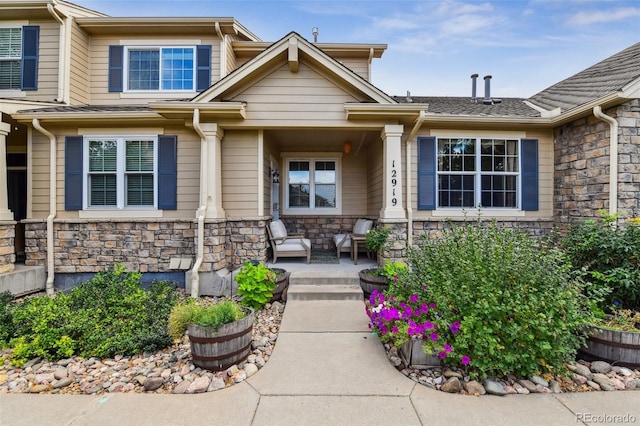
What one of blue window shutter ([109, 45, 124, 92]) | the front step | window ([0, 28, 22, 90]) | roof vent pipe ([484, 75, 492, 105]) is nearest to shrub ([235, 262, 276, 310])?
the front step

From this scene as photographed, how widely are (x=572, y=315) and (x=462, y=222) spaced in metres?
3.39

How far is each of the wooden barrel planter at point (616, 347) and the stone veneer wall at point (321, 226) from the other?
5304 millimetres

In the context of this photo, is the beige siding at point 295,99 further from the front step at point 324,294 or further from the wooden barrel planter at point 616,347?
the wooden barrel planter at point 616,347

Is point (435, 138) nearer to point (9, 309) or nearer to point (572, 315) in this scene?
point (572, 315)

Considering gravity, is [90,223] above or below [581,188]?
below

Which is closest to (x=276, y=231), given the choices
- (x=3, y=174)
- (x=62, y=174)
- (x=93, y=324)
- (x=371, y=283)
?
(x=371, y=283)

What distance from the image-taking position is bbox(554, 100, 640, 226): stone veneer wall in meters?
4.86

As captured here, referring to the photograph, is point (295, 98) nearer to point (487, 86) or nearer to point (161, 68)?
point (161, 68)

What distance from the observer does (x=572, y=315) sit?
8.67 ft

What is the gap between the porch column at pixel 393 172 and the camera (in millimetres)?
5328

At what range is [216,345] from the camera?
2.83 metres

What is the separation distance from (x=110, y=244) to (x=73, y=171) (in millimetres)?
1616

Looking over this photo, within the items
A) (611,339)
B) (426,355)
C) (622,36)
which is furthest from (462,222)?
(622,36)

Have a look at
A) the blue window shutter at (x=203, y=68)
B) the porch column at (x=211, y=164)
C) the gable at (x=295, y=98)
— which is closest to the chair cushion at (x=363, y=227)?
the gable at (x=295, y=98)
